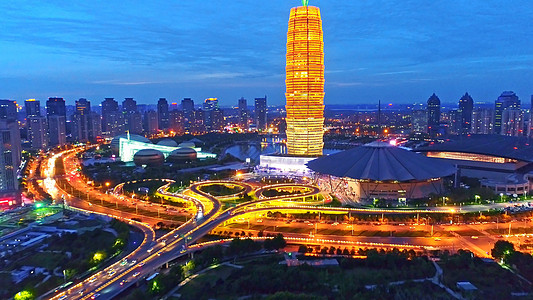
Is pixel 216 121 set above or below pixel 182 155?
above

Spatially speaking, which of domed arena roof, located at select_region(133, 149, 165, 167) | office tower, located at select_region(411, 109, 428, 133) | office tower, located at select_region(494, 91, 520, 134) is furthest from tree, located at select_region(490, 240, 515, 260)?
office tower, located at select_region(411, 109, 428, 133)

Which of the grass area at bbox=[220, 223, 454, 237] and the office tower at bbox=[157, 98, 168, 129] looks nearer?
the grass area at bbox=[220, 223, 454, 237]

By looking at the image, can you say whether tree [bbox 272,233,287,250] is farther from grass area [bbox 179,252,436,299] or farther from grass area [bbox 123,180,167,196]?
grass area [bbox 123,180,167,196]

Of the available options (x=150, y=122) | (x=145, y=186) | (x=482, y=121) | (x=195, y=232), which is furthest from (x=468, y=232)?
(x=150, y=122)

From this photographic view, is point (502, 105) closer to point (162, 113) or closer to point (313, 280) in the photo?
point (162, 113)

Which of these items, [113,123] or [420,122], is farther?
[420,122]

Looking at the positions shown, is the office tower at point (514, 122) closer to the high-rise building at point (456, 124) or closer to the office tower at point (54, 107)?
the high-rise building at point (456, 124)
